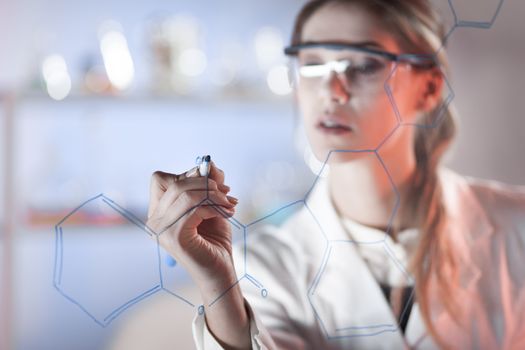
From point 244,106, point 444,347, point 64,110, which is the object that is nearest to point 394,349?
point 444,347

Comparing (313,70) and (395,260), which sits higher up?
(313,70)

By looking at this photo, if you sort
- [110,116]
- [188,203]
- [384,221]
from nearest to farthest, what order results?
[188,203]
[384,221]
[110,116]

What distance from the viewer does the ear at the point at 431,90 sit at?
1.16 feet

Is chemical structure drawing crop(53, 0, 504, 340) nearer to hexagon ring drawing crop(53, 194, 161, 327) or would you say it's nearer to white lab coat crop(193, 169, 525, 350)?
white lab coat crop(193, 169, 525, 350)

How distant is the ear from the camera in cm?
35

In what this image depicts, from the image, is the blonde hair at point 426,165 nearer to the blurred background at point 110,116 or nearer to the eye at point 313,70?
the eye at point 313,70

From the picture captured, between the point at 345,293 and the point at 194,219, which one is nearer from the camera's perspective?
the point at 194,219

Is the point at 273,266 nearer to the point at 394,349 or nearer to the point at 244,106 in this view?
the point at 394,349

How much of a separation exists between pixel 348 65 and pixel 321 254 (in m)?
0.12

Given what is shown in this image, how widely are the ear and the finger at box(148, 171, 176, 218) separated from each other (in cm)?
15

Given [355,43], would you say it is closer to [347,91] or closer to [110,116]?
[347,91]

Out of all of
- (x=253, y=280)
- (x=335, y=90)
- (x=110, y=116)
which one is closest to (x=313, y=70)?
(x=335, y=90)

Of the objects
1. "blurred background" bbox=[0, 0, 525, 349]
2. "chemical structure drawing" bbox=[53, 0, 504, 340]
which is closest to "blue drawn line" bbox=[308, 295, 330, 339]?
"chemical structure drawing" bbox=[53, 0, 504, 340]

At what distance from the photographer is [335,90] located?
1.07 feet
